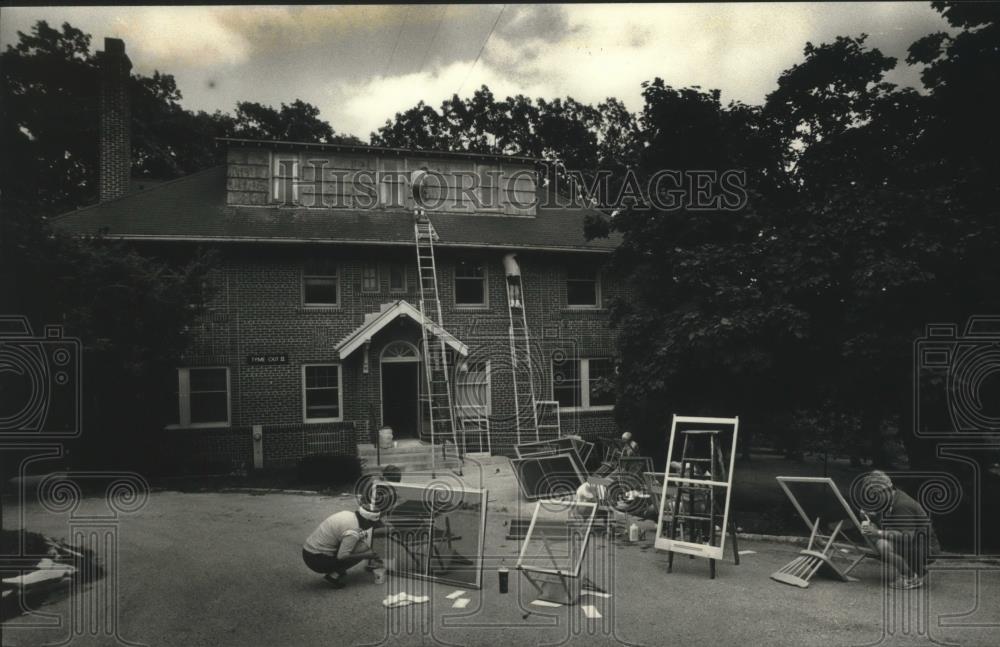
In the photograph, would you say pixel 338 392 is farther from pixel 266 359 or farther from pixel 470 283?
pixel 470 283

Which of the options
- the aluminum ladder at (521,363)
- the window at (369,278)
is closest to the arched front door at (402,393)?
the window at (369,278)

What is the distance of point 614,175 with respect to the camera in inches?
548

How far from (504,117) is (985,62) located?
65.4 feet

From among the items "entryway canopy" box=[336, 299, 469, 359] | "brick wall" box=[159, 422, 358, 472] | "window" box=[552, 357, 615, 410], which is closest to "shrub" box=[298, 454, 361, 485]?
"brick wall" box=[159, 422, 358, 472]

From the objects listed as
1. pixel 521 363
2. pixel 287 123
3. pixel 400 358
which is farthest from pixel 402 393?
pixel 287 123

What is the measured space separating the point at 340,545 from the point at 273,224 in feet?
42.1

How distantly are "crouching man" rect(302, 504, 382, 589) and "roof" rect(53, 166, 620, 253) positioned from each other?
1131cm

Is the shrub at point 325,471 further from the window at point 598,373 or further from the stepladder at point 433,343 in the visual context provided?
the window at point 598,373

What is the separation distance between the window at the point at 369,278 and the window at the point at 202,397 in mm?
4332

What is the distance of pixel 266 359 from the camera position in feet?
57.2

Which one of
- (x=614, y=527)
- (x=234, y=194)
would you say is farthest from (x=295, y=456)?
(x=614, y=527)

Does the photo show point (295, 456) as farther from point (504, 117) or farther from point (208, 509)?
point (504, 117)

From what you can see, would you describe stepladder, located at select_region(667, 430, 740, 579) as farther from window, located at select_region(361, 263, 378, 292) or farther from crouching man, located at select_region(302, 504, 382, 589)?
window, located at select_region(361, 263, 378, 292)

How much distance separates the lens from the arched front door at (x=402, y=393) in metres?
18.4
